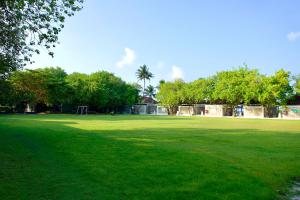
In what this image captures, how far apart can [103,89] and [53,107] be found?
10840 mm

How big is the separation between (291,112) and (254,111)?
21.4ft

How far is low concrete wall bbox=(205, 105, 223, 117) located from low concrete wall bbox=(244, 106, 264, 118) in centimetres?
582

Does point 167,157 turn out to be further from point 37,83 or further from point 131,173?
point 37,83

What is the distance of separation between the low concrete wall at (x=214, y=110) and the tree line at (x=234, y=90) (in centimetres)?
167

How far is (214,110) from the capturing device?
212 feet

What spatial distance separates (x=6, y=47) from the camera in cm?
1157

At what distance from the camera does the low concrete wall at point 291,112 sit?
2094 inches

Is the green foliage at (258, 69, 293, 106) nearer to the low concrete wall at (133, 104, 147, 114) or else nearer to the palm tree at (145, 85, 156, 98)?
the low concrete wall at (133, 104, 147, 114)

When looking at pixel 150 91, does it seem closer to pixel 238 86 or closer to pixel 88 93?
pixel 88 93

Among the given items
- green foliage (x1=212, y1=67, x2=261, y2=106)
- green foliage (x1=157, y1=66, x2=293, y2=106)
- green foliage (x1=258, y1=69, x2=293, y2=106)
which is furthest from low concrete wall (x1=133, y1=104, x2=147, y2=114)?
green foliage (x1=258, y1=69, x2=293, y2=106)

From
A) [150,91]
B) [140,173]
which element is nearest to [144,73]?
[150,91]

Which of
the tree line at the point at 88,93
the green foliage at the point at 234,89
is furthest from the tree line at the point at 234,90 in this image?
the tree line at the point at 88,93

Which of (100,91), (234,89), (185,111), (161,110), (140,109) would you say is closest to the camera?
(234,89)

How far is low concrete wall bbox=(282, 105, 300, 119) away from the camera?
53.2 m
